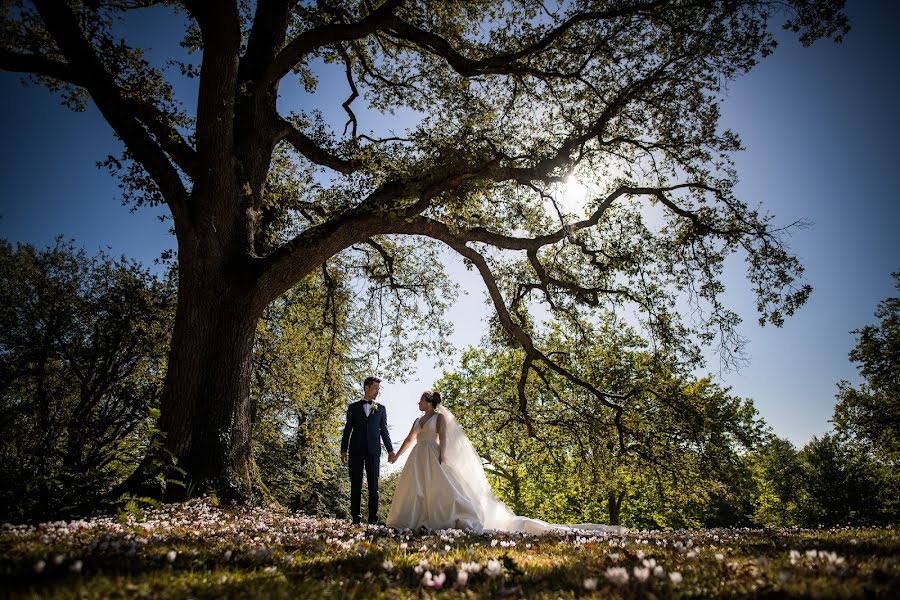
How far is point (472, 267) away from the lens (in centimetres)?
1284

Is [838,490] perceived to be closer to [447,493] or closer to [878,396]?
[878,396]

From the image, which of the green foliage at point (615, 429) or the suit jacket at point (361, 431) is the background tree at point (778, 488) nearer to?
the green foliage at point (615, 429)

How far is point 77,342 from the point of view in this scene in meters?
21.9

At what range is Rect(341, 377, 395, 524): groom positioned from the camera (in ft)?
30.5

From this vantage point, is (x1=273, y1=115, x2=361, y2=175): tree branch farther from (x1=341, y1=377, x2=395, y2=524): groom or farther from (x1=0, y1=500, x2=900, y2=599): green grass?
(x1=0, y1=500, x2=900, y2=599): green grass

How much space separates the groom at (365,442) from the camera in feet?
30.5

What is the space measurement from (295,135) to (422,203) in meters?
4.97

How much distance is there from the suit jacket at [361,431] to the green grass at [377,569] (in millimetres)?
4267

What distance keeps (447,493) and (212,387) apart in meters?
5.27

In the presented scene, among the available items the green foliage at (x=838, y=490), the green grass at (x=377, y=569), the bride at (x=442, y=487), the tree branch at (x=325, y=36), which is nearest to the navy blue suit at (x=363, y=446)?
the bride at (x=442, y=487)

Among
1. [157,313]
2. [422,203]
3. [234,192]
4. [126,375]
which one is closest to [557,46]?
[422,203]

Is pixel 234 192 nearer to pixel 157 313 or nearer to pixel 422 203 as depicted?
pixel 422 203

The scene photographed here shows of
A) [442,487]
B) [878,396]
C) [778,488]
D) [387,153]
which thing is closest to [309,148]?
[387,153]

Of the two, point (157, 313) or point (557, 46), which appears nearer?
point (557, 46)
